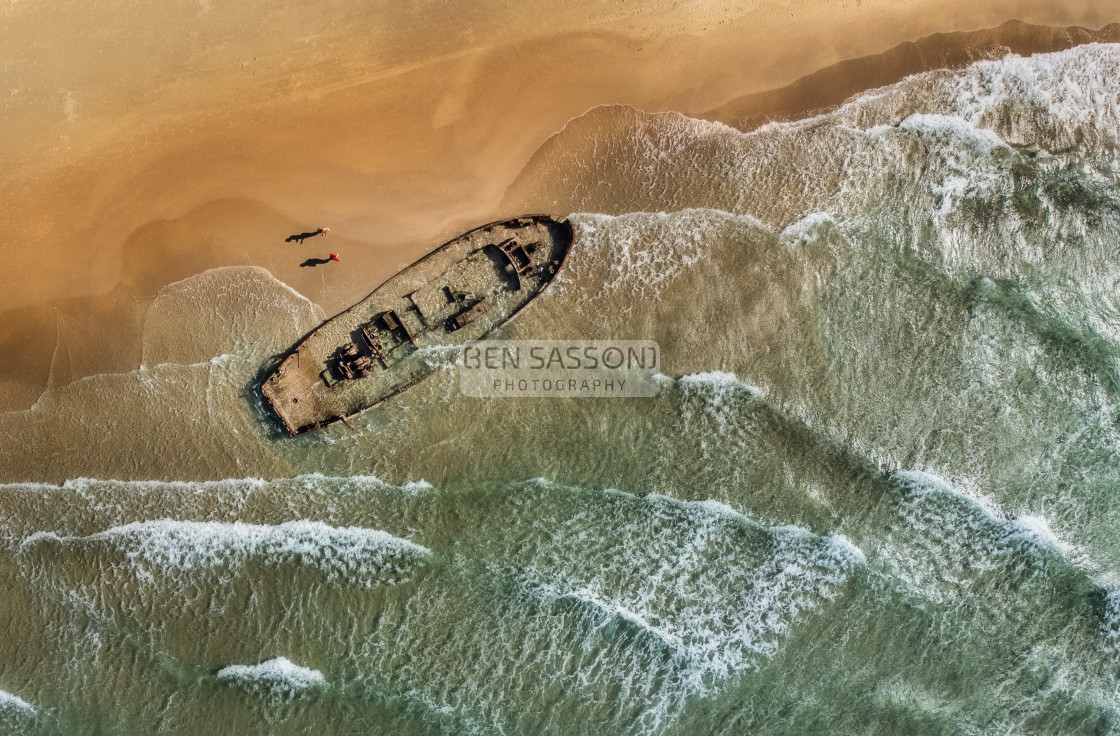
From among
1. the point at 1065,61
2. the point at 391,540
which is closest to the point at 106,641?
the point at 391,540

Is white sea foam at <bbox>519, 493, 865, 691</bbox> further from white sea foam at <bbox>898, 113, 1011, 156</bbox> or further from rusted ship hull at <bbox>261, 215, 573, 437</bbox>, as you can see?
white sea foam at <bbox>898, 113, 1011, 156</bbox>

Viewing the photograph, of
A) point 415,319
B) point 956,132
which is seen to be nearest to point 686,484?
point 415,319

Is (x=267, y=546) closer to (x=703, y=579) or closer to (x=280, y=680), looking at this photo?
(x=280, y=680)

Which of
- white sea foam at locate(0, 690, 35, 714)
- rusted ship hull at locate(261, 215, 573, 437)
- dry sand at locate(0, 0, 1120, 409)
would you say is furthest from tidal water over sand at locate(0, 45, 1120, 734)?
dry sand at locate(0, 0, 1120, 409)

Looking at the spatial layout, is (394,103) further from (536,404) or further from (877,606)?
(877,606)

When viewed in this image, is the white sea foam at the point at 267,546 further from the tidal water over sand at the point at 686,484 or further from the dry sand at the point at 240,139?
the dry sand at the point at 240,139

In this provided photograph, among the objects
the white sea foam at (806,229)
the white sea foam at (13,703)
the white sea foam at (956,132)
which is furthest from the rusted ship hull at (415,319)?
the white sea foam at (956,132)
